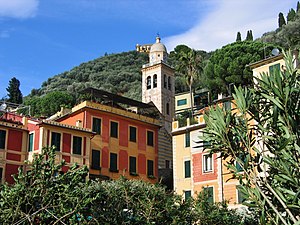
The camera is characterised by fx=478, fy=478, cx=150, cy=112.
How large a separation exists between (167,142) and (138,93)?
132 feet

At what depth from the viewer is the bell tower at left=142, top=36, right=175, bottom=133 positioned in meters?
70.2

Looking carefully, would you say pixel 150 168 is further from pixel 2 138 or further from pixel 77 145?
pixel 2 138

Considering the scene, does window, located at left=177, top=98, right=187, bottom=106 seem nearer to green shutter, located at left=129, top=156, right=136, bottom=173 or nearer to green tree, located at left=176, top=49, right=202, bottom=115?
green tree, located at left=176, top=49, right=202, bottom=115

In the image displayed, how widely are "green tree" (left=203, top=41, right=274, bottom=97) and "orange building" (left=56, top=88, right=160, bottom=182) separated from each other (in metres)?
16.5

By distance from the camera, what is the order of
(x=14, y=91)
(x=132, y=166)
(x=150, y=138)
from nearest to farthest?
1. (x=132, y=166)
2. (x=150, y=138)
3. (x=14, y=91)

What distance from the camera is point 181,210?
23094mm

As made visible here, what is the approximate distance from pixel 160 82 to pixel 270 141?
59108mm

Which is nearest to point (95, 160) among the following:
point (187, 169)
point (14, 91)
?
point (187, 169)

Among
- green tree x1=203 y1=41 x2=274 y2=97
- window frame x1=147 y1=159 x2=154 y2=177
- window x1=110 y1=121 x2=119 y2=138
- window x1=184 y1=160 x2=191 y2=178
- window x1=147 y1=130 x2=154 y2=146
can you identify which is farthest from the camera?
green tree x1=203 y1=41 x2=274 y2=97

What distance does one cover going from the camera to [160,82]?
70625 millimetres

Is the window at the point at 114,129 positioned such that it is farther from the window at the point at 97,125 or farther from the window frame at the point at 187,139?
the window frame at the point at 187,139

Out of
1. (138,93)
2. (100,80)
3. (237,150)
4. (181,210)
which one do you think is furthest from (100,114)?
(100,80)

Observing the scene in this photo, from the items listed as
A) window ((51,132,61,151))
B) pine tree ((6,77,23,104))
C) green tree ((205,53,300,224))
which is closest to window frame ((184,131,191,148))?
window ((51,132,61,151))

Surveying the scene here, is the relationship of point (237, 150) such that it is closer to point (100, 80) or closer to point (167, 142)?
point (167, 142)
